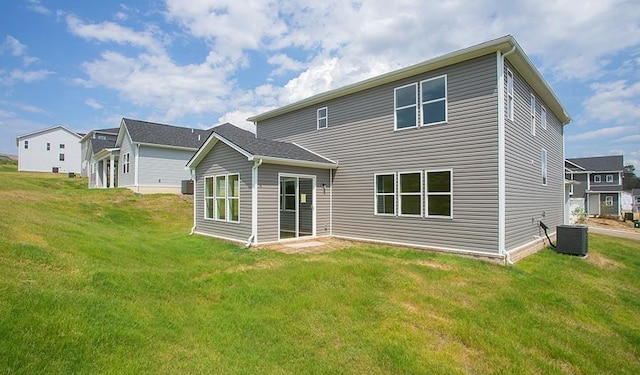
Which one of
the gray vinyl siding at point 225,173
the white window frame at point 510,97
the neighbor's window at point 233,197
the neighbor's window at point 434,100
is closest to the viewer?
the white window frame at point 510,97

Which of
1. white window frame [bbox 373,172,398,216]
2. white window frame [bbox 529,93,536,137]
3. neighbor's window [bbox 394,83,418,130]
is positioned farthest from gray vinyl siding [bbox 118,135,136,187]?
white window frame [bbox 529,93,536,137]

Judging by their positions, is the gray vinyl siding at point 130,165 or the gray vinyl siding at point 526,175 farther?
the gray vinyl siding at point 130,165

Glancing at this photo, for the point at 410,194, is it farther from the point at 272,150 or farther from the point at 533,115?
the point at 533,115

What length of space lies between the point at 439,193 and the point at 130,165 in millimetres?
21364

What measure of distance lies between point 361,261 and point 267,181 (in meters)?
4.36

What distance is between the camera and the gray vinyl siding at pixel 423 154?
8695 millimetres

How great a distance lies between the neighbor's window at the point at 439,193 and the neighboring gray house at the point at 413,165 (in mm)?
29

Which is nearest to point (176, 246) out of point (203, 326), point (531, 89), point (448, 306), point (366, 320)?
point (203, 326)

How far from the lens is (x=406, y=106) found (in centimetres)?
1039

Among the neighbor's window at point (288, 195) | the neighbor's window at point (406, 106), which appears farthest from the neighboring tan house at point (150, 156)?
the neighbor's window at point (406, 106)

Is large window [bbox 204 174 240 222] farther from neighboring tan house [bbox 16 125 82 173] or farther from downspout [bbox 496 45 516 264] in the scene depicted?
neighboring tan house [bbox 16 125 82 173]

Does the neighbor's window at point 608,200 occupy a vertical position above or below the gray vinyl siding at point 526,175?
below

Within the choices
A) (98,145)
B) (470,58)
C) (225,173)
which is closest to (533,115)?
(470,58)

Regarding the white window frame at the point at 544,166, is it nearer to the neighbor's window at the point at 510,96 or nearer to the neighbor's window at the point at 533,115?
the neighbor's window at the point at 533,115
